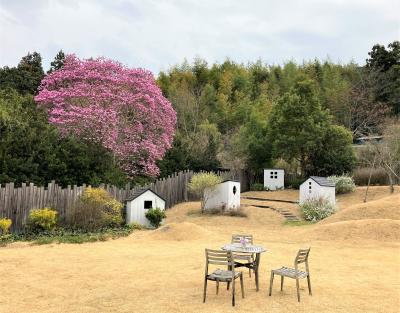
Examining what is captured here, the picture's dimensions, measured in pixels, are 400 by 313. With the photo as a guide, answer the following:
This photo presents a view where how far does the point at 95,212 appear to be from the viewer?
18.3m

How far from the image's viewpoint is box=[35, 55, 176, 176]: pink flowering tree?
22531 millimetres

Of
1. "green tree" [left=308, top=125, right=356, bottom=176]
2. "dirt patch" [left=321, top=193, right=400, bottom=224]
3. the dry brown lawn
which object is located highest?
"green tree" [left=308, top=125, right=356, bottom=176]

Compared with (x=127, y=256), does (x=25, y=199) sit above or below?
above

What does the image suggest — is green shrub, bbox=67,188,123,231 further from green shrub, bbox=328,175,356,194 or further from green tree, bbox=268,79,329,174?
green tree, bbox=268,79,329,174

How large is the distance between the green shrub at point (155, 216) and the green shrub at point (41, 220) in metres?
4.35

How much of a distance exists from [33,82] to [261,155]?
70.7 feet

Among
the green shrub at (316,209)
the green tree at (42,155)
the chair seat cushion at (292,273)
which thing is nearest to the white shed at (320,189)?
the green shrub at (316,209)

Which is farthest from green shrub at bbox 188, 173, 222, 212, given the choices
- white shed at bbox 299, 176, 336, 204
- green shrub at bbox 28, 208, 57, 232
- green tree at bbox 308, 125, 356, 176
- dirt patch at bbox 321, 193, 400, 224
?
green tree at bbox 308, 125, 356, 176

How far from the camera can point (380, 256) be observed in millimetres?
13641

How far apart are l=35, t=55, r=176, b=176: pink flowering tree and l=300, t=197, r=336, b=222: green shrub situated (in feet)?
27.6

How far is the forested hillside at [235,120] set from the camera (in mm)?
20766

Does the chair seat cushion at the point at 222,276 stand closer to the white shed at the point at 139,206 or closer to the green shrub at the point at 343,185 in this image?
the white shed at the point at 139,206

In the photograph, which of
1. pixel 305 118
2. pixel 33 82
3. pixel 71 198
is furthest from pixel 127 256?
pixel 33 82

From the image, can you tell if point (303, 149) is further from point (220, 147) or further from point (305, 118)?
point (220, 147)
